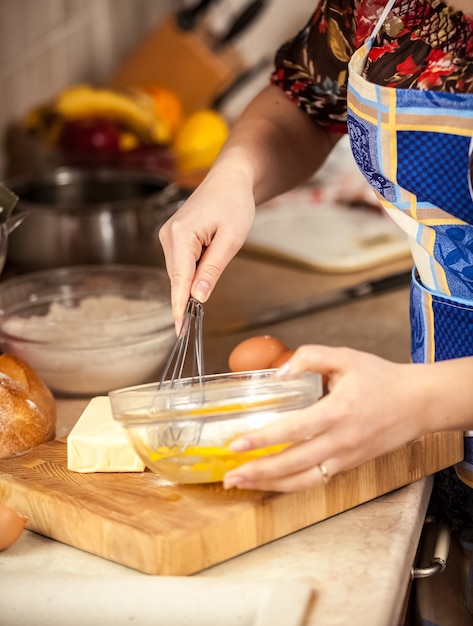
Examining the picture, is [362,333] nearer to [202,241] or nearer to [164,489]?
[202,241]

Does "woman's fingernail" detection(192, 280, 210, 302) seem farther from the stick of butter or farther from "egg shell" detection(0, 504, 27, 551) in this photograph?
"egg shell" detection(0, 504, 27, 551)

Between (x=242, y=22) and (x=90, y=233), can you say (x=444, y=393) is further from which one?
(x=242, y=22)

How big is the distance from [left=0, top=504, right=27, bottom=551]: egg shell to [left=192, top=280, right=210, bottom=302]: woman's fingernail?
0.92 ft

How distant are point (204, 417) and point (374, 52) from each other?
43 cm

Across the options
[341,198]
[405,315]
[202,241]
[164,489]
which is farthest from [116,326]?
[341,198]

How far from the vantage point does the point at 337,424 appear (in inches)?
33.1

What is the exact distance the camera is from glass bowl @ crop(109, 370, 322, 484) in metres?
0.90

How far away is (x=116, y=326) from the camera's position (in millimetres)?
1311

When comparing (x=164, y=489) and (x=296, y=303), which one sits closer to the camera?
(x=164, y=489)

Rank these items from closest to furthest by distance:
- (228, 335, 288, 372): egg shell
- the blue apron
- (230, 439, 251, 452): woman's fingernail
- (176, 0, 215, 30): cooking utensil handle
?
(230, 439, 251, 452): woman's fingernail
the blue apron
(228, 335, 288, 372): egg shell
(176, 0, 215, 30): cooking utensil handle

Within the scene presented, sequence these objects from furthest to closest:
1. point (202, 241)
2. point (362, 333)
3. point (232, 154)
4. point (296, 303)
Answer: point (296, 303), point (362, 333), point (232, 154), point (202, 241)

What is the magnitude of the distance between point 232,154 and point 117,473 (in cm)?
42

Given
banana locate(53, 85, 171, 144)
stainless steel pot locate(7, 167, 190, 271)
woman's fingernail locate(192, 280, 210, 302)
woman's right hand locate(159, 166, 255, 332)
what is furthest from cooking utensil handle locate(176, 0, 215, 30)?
woman's fingernail locate(192, 280, 210, 302)

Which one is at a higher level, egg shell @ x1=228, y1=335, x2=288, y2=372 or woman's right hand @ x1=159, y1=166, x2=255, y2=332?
woman's right hand @ x1=159, y1=166, x2=255, y2=332
